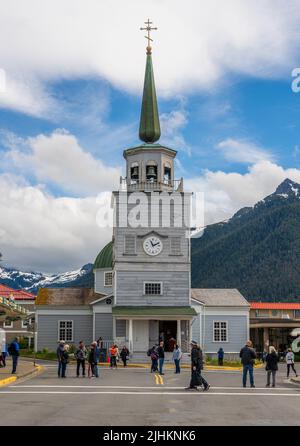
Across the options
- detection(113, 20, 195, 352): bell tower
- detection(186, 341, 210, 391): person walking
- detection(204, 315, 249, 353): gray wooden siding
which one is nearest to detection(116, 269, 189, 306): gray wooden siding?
detection(113, 20, 195, 352): bell tower

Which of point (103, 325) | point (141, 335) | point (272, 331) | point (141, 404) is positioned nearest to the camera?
point (141, 404)

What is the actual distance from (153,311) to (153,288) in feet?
6.03

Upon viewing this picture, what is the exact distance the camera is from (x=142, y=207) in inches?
1909

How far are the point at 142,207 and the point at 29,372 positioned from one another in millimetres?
20287

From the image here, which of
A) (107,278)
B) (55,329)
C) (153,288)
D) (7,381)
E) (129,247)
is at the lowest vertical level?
(7,381)

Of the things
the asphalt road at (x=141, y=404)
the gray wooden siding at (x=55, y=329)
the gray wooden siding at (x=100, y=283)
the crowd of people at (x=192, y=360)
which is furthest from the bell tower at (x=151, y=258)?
the asphalt road at (x=141, y=404)

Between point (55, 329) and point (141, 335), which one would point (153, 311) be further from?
point (55, 329)

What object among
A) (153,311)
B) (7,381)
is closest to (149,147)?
(153,311)

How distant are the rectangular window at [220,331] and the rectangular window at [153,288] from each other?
Answer: 7666 millimetres

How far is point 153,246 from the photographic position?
48.5 m

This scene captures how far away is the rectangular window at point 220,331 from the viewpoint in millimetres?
53562

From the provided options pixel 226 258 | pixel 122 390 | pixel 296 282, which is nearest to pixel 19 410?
pixel 122 390

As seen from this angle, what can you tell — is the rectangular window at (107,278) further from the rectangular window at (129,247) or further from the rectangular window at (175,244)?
the rectangular window at (175,244)

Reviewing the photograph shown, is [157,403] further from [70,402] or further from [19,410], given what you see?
[19,410]
